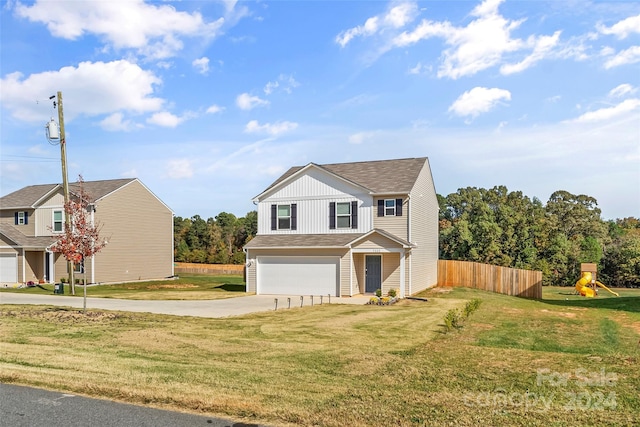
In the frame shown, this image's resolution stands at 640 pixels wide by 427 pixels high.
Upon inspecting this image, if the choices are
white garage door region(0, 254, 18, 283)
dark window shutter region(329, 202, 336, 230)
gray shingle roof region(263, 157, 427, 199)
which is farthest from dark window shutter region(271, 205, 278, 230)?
white garage door region(0, 254, 18, 283)

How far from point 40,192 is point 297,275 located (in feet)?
81.9

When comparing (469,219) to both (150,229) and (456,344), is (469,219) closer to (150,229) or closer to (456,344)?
(150,229)

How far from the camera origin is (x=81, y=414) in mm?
6668

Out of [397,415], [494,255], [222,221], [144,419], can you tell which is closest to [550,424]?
[397,415]

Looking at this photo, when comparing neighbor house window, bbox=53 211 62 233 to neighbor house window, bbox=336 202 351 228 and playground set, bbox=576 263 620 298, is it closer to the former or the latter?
neighbor house window, bbox=336 202 351 228

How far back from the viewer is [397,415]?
635 cm

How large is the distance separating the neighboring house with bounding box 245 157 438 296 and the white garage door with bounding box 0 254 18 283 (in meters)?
19.1

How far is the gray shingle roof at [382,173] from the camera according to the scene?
90.8 ft

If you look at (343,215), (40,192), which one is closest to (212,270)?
(40,192)

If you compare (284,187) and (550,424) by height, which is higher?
(284,187)

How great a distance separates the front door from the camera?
2748 cm

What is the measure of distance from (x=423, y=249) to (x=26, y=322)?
69.2 feet

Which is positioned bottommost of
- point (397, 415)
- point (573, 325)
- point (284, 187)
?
point (573, 325)

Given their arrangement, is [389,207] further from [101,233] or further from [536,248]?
[536,248]
